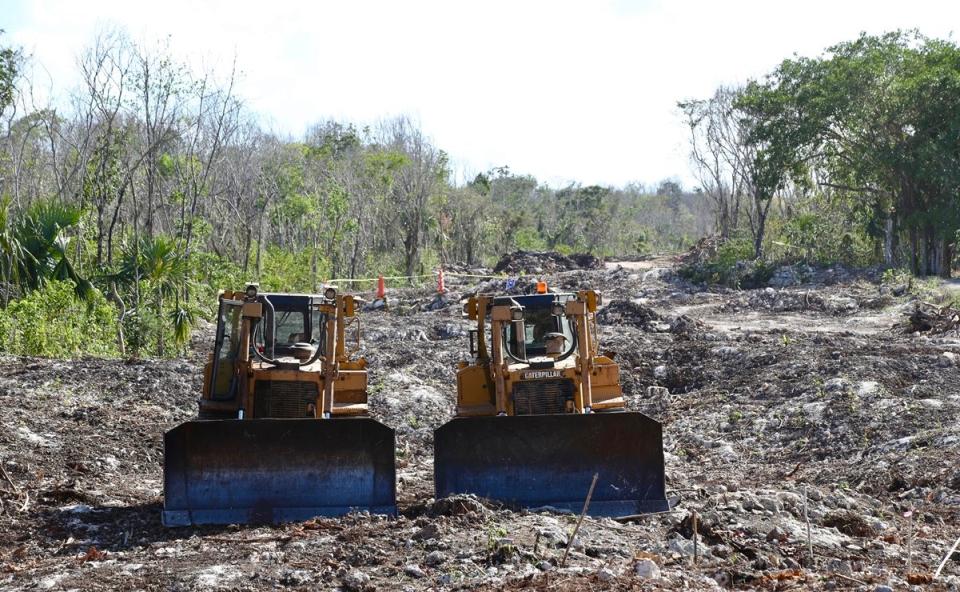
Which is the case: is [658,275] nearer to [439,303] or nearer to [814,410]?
[439,303]

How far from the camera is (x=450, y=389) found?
1627 cm

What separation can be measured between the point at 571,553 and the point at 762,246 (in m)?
35.9

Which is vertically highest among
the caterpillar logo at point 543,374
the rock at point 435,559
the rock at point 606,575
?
the caterpillar logo at point 543,374

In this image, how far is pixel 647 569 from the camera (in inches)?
247

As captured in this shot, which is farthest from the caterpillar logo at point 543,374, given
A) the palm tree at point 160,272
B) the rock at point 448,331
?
the rock at point 448,331

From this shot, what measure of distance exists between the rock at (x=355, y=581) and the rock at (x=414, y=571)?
279mm

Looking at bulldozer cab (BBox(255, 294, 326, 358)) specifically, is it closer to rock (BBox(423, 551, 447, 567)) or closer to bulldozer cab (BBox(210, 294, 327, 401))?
bulldozer cab (BBox(210, 294, 327, 401))

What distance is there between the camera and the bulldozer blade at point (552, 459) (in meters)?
8.73

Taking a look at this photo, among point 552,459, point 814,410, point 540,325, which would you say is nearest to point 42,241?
point 540,325

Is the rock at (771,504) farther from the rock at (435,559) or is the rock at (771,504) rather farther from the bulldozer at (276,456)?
the bulldozer at (276,456)

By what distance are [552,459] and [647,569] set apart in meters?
2.57

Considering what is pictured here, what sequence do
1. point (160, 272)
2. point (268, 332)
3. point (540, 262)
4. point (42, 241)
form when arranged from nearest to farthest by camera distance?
point (268, 332) < point (42, 241) < point (160, 272) < point (540, 262)

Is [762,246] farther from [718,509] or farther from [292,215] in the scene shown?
[718,509]

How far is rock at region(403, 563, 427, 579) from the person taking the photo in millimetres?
6602
